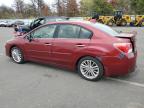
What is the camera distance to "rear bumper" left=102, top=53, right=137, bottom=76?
5309 mm

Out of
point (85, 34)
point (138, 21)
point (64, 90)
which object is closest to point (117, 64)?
point (85, 34)

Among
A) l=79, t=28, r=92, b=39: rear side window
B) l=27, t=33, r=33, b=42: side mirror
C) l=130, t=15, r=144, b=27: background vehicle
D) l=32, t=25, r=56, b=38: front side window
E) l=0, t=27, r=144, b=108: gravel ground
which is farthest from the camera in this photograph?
l=130, t=15, r=144, b=27: background vehicle

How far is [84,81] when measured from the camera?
569cm

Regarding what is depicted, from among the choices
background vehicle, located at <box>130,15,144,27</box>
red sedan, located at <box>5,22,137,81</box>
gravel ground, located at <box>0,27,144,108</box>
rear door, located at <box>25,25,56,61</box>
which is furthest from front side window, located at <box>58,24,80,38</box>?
background vehicle, located at <box>130,15,144,27</box>

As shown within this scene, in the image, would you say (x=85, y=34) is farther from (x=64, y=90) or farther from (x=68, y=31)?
(x=64, y=90)

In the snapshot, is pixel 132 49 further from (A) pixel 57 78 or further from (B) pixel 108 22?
(B) pixel 108 22

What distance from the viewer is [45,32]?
6.66 m

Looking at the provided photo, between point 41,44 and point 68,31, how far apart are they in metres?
1.00

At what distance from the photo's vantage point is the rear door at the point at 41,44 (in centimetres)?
648

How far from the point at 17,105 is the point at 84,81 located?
1.93 metres

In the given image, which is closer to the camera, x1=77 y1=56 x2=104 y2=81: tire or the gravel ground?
the gravel ground

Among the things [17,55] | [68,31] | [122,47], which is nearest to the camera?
[122,47]

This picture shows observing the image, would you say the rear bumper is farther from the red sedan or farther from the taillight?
the taillight

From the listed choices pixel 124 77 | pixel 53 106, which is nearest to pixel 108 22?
pixel 124 77
